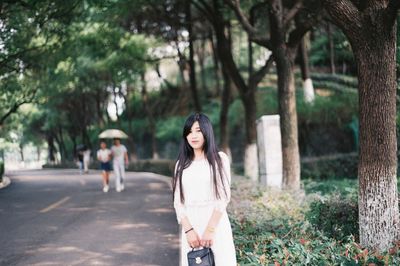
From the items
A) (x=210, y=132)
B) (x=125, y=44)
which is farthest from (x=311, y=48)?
(x=210, y=132)

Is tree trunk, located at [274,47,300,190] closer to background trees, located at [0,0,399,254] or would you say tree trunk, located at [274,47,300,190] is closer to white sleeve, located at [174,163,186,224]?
background trees, located at [0,0,399,254]

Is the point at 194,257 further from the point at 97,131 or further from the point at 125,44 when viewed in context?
the point at 97,131

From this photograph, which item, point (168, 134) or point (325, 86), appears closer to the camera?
point (325, 86)

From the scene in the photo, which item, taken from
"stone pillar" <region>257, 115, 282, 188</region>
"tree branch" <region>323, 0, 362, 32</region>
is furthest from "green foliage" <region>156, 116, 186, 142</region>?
"tree branch" <region>323, 0, 362, 32</region>

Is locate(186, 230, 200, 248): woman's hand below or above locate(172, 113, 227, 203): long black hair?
below

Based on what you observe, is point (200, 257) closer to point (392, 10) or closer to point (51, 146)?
point (392, 10)

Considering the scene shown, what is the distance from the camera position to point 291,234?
7.65 meters

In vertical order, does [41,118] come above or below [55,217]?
above

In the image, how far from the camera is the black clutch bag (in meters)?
4.16

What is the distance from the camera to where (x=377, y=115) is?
6629mm

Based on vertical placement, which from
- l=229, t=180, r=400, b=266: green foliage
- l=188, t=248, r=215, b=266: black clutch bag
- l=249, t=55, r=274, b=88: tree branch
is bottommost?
l=229, t=180, r=400, b=266: green foliage

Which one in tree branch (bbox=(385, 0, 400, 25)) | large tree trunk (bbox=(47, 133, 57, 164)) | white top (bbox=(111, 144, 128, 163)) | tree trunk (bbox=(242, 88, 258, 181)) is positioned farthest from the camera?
large tree trunk (bbox=(47, 133, 57, 164))

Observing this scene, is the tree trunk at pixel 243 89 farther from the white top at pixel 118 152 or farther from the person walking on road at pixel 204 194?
the person walking on road at pixel 204 194

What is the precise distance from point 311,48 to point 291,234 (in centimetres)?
3188
